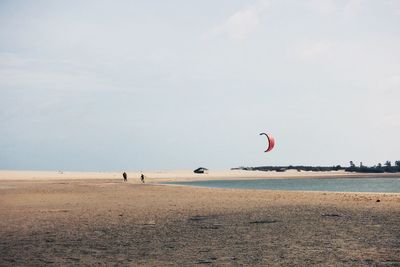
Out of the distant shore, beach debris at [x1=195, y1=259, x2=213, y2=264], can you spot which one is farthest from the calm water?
beach debris at [x1=195, y1=259, x2=213, y2=264]

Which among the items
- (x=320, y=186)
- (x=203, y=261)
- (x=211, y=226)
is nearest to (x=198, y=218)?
(x=211, y=226)

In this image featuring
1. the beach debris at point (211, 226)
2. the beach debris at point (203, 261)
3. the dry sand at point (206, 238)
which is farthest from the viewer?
the beach debris at point (211, 226)

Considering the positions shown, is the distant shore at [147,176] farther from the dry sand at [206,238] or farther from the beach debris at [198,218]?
the dry sand at [206,238]

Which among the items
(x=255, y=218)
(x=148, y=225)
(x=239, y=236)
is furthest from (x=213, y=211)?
(x=239, y=236)

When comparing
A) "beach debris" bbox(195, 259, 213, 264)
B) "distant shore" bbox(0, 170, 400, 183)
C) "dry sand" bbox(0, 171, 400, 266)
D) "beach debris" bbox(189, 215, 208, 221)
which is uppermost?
"distant shore" bbox(0, 170, 400, 183)

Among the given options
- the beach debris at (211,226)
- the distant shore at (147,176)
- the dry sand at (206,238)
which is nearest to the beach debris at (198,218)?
the dry sand at (206,238)

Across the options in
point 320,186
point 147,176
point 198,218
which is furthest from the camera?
point 147,176

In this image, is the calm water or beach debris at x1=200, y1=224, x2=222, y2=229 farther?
the calm water

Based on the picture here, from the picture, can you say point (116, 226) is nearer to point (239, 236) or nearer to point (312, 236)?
point (239, 236)

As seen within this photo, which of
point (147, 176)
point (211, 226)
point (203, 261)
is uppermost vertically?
point (147, 176)

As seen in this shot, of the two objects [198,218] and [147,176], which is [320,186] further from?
[147,176]

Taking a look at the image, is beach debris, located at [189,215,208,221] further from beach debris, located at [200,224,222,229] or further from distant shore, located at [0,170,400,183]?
distant shore, located at [0,170,400,183]

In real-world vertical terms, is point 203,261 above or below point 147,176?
below

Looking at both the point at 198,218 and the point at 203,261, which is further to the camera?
the point at 198,218
